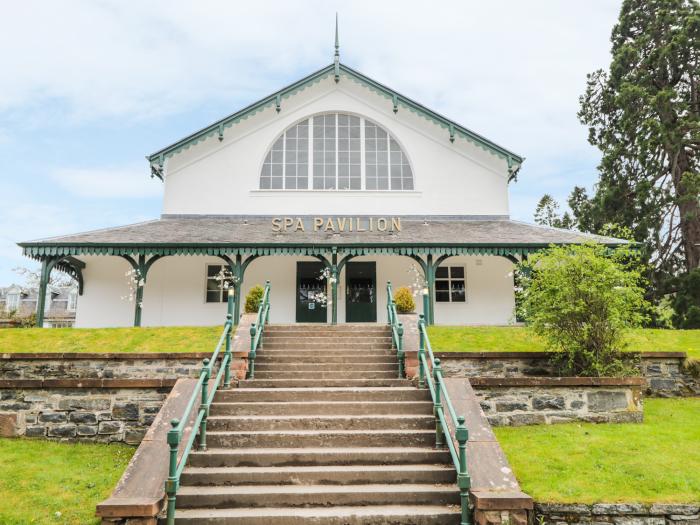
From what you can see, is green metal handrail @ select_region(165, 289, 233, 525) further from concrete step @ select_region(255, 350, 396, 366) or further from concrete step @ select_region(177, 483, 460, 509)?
concrete step @ select_region(255, 350, 396, 366)

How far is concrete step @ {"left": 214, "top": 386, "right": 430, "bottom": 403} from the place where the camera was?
26.6 ft

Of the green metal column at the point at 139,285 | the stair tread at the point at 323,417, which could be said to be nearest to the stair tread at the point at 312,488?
the stair tread at the point at 323,417

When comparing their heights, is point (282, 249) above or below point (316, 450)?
above

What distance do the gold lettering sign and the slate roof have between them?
0.16 meters

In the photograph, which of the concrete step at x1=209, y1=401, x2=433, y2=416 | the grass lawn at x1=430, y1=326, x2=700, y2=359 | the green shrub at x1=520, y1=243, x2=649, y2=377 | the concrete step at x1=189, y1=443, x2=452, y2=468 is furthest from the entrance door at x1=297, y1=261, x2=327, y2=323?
the concrete step at x1=189, y1=443, x2=452, y2=468

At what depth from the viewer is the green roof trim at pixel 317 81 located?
1912 cm

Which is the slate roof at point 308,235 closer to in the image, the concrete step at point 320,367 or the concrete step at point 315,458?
the concrete step at point 320,367

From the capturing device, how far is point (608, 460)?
6906mm

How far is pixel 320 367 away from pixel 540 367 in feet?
14.9

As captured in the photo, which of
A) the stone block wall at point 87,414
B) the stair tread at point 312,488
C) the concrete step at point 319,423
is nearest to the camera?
the stair tread at point 312,488

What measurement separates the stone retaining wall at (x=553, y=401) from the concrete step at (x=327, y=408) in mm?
1420

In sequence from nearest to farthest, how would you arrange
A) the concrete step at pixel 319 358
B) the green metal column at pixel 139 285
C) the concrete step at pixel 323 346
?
the concrete step at pixel 319 358, the concrete step at pixel 323 346, the green metal column at pixel 139 285

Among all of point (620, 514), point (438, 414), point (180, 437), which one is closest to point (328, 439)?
point (438, 414)

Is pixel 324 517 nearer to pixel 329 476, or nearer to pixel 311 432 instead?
pixel 329 476
